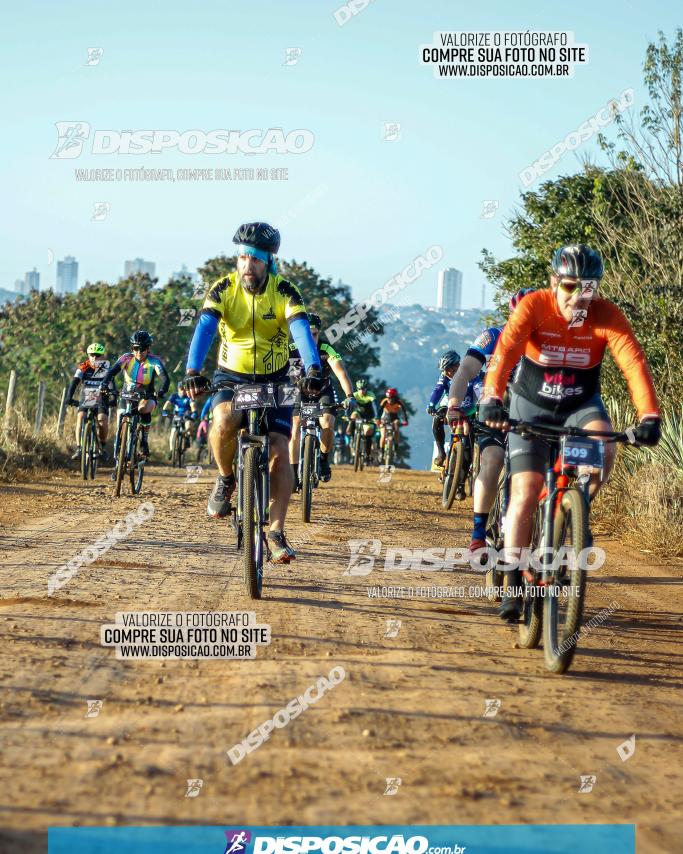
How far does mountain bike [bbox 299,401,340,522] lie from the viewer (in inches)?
471

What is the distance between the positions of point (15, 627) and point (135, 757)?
2.33m

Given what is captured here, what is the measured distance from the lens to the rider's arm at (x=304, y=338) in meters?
7.54

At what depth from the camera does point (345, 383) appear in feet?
42.8

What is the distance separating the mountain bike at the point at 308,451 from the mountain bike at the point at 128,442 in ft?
10.6

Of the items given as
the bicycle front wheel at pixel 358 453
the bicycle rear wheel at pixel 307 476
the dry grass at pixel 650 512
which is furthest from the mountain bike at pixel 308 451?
the bicycle front wheel at pixel 358 453

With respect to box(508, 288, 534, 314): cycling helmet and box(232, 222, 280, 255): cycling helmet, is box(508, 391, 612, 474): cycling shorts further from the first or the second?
box(232, 222, 280, 255): cycling helmet

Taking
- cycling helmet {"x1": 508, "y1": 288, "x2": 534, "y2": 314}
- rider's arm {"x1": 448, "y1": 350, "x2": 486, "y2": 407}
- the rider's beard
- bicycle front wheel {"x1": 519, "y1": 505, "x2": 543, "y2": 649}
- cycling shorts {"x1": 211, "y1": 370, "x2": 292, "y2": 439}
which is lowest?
bicycle front wheel {"x1": 519, "y1": 505, "x2": 543, "y2": 649}

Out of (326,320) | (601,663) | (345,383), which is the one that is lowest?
(601,663)

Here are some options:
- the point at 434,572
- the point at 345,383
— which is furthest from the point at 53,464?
the point at 434,572

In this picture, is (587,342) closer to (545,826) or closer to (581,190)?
(545,826)

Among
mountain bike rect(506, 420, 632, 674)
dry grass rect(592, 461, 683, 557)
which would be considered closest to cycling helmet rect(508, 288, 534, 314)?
mountain bike rect(506, 420, 632, 674)

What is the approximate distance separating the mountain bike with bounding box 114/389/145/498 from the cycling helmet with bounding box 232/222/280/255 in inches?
301

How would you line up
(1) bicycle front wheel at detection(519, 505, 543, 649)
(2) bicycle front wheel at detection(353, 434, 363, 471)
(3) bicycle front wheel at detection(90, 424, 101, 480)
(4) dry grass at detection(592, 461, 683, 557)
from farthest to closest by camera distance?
1. (2) bicycle front wheel at detection(353, 434, 363, 471)
2. (3) bicycle front wheel at detection(90, 424, 101, 480)
3. (4) dry grass at detection(592, 461, 683, 557)
4. (1) bicycle front wheel at detection(519, 505, 543, 649)

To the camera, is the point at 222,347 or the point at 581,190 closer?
the point at 222,347
